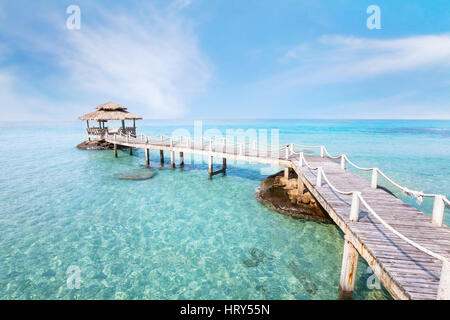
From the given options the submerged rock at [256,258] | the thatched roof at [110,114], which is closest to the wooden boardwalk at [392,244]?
the submerged rock at [256,258]

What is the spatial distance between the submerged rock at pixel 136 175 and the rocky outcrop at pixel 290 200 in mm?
9537

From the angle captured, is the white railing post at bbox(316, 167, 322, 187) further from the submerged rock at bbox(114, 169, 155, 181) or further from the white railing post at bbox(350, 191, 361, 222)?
the submerged rock at bbox(114, 169, 155, 181)

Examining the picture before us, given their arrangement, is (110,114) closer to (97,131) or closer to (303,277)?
(97,131)

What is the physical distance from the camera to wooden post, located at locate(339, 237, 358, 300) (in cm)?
530

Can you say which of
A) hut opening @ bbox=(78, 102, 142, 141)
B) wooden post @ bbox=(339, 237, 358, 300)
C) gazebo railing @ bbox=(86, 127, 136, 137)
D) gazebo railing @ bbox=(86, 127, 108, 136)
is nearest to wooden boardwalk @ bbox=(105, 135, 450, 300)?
wooden post @ bbox=(339, 237, 358, 300)

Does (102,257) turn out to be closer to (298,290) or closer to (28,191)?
(298,290)

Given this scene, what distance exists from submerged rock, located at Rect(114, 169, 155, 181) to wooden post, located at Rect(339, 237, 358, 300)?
1510cm

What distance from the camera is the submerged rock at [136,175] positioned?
1690 cm

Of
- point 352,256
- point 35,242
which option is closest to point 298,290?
point 352,256

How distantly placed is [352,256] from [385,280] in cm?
150

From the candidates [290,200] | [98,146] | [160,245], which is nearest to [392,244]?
[290,200]

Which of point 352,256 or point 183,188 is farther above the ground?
point 352,256

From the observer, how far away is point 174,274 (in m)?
6.89
